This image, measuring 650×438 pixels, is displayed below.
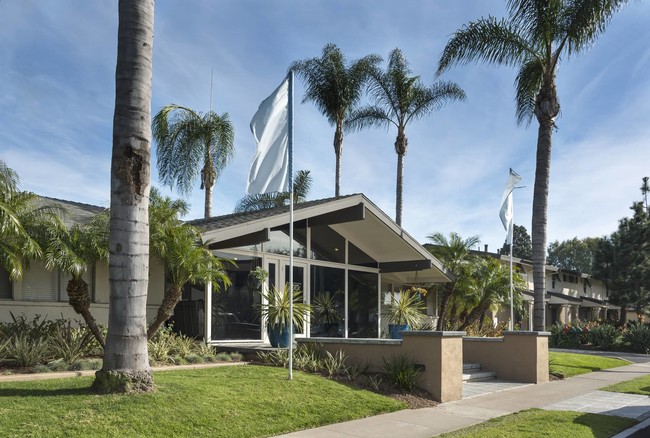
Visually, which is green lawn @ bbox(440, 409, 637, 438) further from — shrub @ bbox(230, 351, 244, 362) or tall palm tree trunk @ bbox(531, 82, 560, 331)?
tall palm tree trunk @ bbox(531, 82, 560, 331)

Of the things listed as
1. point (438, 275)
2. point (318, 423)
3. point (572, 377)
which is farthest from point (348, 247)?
point (318, 423)

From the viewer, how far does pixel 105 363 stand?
323 inches

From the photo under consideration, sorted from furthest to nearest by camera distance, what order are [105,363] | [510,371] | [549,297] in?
[549,297] < [510,371] < [105,363]

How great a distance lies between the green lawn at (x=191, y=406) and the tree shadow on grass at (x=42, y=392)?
0.01 metres

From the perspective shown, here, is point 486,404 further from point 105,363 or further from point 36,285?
point 36,285

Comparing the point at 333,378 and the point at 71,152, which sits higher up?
the point at 71,152

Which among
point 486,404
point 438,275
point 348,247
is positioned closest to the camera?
point 486,404

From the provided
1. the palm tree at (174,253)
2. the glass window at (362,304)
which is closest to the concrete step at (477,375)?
the glass window at (362,304)

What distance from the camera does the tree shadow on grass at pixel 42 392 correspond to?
796 centimetres

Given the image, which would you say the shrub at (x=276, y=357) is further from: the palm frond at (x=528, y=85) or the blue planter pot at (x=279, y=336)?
the palm frond at (x=528, y=85)

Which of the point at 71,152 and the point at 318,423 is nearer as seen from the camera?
the point at 318,423

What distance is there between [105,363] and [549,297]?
4015 cm

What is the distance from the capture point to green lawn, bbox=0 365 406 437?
22.6 ft

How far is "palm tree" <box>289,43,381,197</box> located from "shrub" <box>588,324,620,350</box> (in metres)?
15.7
